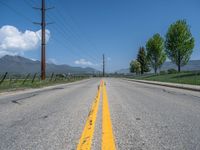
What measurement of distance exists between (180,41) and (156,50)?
14.4 metres

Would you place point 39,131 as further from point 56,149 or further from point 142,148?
point 142,148

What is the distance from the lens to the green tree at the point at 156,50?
64.8 meters

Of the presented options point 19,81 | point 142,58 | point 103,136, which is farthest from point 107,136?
point 142,58

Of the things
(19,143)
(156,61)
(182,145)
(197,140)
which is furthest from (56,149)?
(156,61)

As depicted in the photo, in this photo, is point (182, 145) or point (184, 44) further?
point (184, 44)

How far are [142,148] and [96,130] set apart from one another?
142cm

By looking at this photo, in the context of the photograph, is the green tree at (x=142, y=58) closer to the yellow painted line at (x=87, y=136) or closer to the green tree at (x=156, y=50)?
the green tree at (x=156, y=50)

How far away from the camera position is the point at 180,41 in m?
50.7

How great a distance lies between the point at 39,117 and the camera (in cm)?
670

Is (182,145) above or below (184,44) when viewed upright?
below

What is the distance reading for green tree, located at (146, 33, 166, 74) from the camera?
64.8 metres

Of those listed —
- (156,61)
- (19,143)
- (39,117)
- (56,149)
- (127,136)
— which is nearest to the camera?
(56,149)

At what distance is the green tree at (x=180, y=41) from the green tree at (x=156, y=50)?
12.7m

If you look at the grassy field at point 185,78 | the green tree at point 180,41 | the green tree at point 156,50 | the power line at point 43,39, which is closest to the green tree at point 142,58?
the green tree at point 156,50
